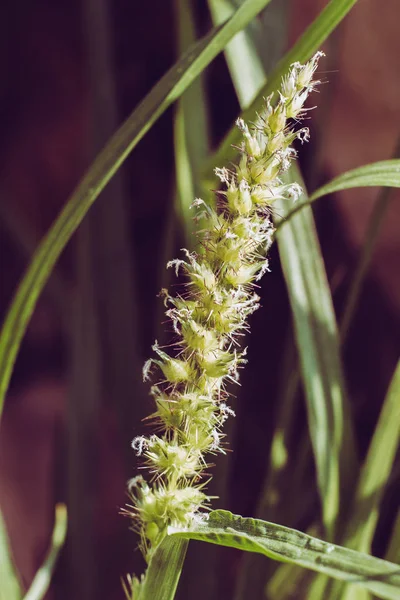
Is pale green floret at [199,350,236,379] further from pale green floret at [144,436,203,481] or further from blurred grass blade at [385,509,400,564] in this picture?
blurred grass blade at [385,509,400,564]

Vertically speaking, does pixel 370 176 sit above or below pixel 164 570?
above

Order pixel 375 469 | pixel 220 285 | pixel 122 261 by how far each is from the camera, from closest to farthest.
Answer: pixel 220 285 → pixel 375 469 → pixel 122 261

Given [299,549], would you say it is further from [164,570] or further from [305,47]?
[305,47]

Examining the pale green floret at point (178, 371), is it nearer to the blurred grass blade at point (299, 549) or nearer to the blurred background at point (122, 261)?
the blurred grass blade at point (299, 549)

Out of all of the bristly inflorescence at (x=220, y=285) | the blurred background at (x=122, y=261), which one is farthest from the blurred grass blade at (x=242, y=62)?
the bristly inflorescence at (x=220, y=285)

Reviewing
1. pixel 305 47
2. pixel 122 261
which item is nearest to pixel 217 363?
pixel 305 47

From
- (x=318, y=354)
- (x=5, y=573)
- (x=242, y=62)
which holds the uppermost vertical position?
(x=242, y=62)
